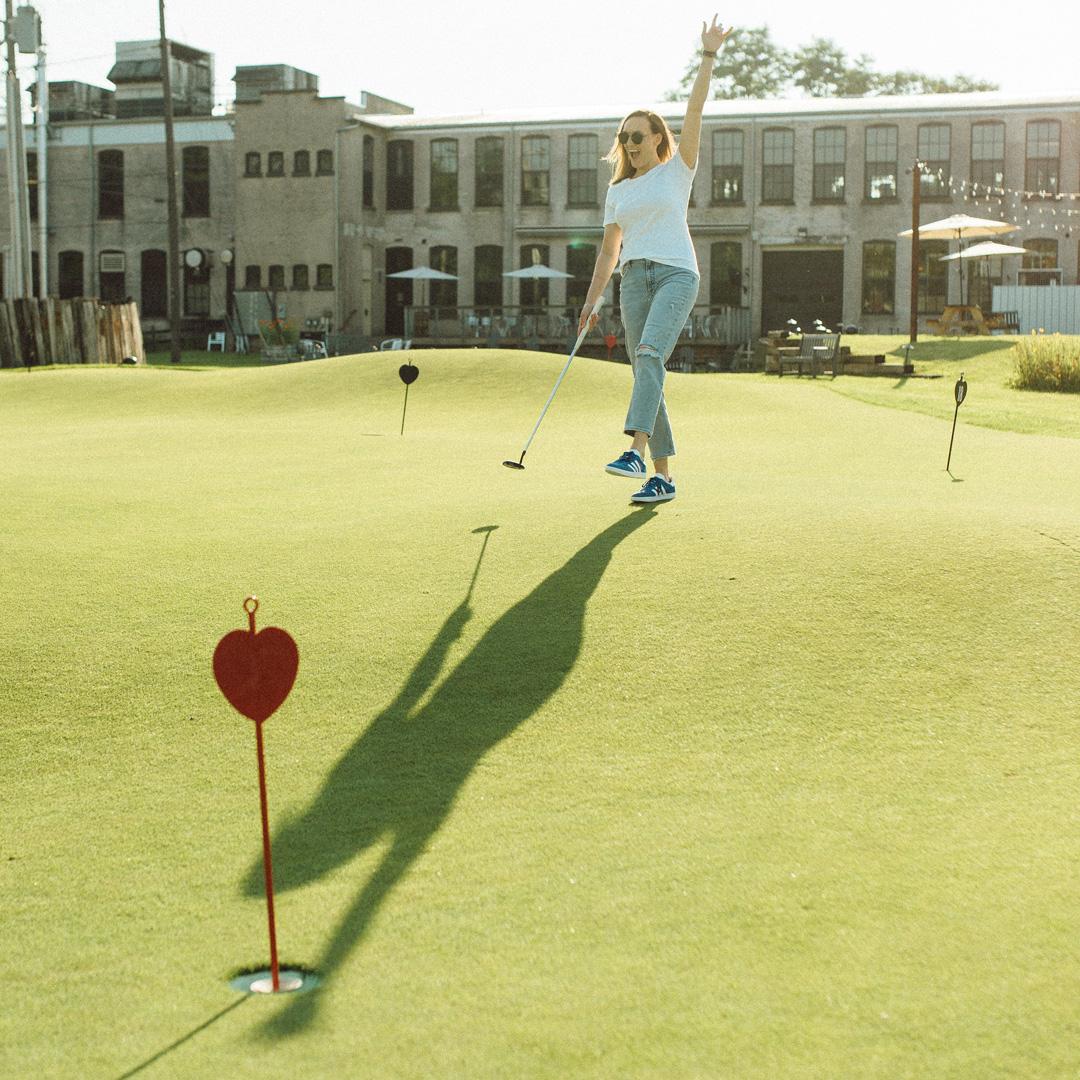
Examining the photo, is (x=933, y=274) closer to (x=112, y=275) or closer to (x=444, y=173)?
(x=444, y=173)

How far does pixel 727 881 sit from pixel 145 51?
5688cm

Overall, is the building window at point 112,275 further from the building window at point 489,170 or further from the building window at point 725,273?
the building window at point 725,273

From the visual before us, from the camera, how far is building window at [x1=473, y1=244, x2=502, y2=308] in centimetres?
4647

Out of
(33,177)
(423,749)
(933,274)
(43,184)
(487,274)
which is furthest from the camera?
(33,177)

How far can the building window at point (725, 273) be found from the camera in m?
44.3

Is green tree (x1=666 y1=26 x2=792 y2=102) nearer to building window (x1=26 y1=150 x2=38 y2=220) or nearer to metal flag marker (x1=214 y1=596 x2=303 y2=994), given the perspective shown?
building window (x1=26 y1=150 x2=38 y2=220)

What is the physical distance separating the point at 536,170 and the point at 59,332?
72.7 ft

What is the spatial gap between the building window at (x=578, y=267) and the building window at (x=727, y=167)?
428 cm

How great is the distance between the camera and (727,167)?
4416cm

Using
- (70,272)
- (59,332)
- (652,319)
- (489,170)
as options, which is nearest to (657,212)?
(652,319)

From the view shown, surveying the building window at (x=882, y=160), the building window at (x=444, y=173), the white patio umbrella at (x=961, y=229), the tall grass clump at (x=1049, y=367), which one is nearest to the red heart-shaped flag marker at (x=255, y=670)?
the tall grass clump at (x=1049, y=367)

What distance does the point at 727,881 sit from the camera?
3508 mm

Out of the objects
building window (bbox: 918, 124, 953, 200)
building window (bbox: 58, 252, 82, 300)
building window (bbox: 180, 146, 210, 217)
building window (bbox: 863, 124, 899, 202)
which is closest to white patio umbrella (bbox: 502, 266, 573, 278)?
building window (bbox: 863, 124, 899, 202)

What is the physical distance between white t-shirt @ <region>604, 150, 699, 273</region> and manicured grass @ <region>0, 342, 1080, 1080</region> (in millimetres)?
1264
